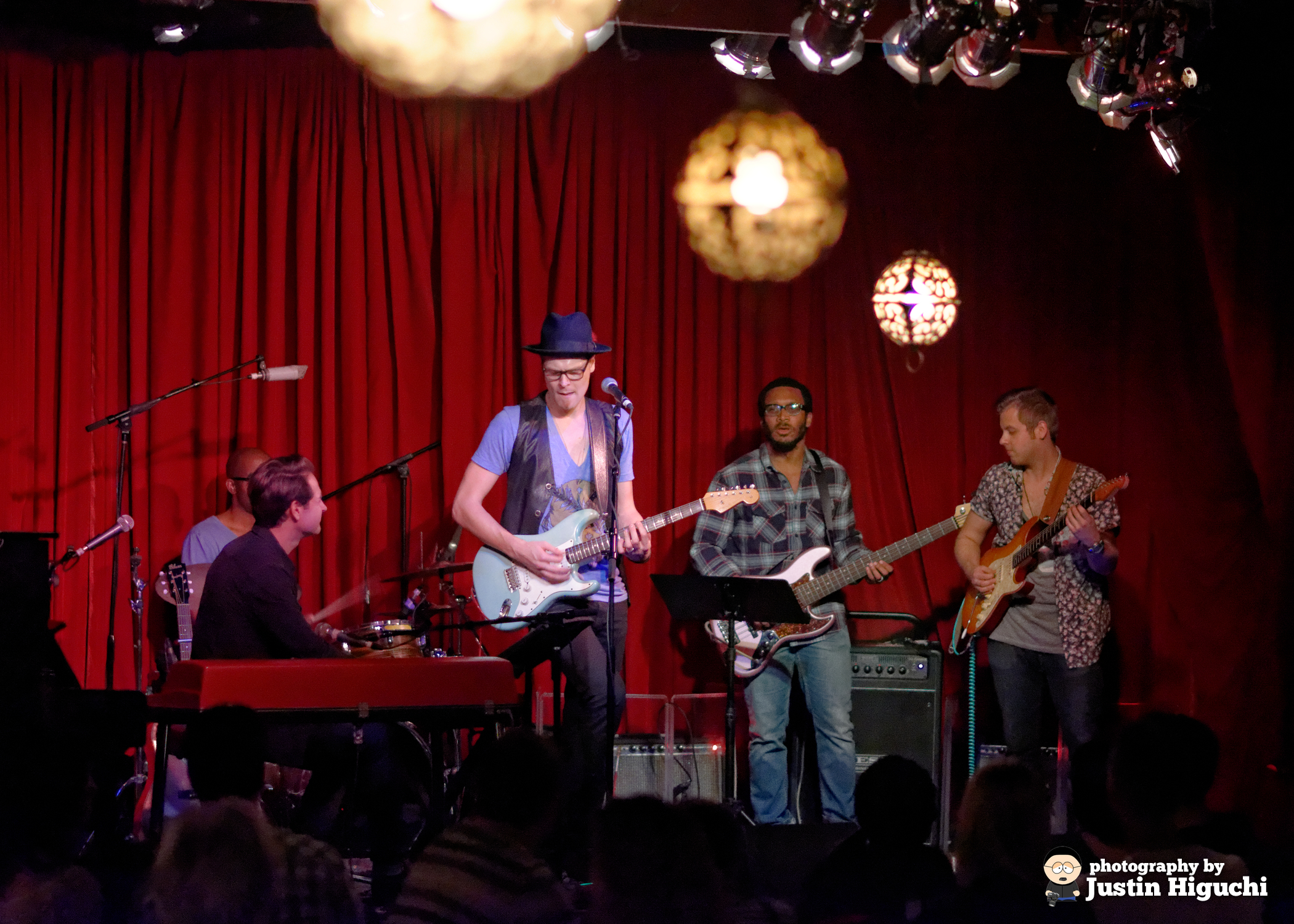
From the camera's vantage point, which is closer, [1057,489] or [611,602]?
[611,602]

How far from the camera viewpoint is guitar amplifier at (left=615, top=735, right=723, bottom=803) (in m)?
6.45

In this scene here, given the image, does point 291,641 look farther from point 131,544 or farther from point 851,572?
point 851,572

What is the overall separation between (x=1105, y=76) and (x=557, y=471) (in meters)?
3.19

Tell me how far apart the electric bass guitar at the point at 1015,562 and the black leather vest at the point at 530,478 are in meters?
1.98

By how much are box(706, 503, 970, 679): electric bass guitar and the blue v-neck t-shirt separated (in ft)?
2.39

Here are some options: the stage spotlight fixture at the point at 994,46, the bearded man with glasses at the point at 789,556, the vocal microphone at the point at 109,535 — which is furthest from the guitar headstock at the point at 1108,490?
the vocal microphone at the point at 109,535

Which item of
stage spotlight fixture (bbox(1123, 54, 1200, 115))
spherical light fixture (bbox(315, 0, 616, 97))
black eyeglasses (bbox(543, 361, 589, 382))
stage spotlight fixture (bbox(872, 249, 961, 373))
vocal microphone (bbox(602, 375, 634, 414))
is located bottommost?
vocal microphone (bbox(602, 375, 634, 414))

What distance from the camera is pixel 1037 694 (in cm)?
606

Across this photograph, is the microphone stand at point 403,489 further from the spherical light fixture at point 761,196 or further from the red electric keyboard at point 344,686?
the red electric keyboard at point 344,686

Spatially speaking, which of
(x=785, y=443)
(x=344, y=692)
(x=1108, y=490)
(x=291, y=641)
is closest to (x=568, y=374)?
(x=785, y=443)

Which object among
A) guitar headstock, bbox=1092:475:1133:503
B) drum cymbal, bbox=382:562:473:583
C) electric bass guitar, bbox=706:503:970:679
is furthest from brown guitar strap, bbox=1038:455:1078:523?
drum cymbal, bbox=382:562:473:583

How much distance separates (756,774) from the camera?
606cm

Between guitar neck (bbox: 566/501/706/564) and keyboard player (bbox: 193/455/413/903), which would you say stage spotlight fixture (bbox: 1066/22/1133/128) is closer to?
guitar neck (bbox: 566/501/706/564)

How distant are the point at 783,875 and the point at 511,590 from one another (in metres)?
1.90
